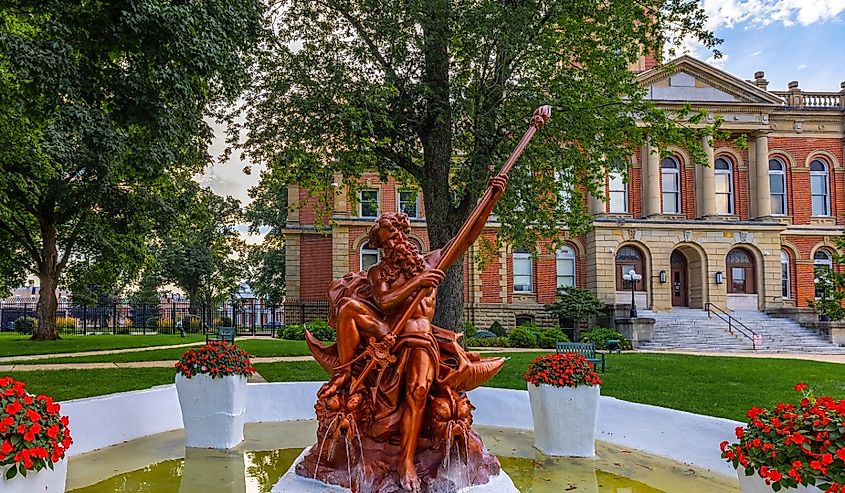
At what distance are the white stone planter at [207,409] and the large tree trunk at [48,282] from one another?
20.6 metres

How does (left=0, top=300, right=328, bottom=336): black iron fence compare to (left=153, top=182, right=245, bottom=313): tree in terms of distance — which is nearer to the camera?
(left=0, top=300, right=328, bottom=336): black iron fence

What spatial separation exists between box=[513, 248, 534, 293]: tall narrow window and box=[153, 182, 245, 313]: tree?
2124 centimetres

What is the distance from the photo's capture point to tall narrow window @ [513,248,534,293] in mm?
33812

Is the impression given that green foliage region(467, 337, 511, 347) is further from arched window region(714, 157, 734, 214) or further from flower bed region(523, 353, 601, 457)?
flower bed region(523, 353, 601, 457)

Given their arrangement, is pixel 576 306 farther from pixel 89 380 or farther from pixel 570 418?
pixel 570 418

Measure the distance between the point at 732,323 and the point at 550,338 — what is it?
428 inches

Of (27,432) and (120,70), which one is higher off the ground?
(120,70)

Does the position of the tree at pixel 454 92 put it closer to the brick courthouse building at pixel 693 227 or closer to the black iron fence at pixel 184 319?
the brick courthouse building at pixel 693 227

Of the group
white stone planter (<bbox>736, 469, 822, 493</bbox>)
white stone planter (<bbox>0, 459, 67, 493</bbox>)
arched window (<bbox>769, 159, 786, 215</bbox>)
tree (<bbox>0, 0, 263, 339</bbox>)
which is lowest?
white stone planter (<bbox>736, 469, 822, 493</bbox>)

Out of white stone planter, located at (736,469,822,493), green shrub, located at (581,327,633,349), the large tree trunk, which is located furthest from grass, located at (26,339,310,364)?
white stone planter, located at (736,469,822,493)

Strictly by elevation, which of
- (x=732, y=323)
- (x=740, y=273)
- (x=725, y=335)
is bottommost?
(x=725, y=335)

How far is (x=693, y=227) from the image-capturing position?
32.4m

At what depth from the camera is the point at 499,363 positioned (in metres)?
5.61

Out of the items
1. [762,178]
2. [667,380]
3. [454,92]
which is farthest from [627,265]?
[454,92]
